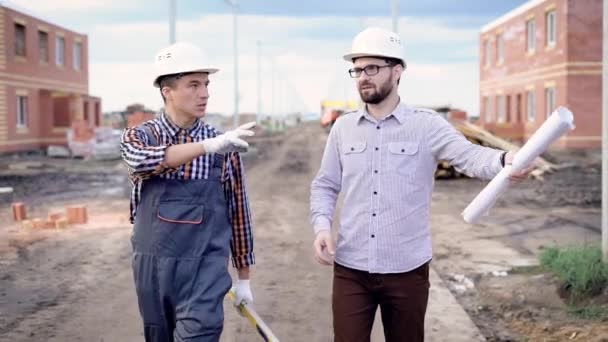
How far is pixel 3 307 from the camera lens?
8.19m

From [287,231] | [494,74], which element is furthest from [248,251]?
[494,74]

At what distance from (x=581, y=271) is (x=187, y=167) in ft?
17.1

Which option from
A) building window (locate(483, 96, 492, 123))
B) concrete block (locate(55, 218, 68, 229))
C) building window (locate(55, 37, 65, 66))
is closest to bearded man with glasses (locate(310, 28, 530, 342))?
concrete block (locate(55, 218, 68, 229))

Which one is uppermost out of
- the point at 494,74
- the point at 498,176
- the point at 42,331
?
the point at 494,74

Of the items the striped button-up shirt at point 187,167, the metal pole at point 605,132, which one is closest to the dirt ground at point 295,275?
the metal pole at point 605,132

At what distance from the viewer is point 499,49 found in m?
48.4

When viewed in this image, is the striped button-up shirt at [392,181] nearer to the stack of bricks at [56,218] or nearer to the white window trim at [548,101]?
the stack of bricks at [56,218]

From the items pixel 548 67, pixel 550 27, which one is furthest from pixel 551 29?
pixel 548 67

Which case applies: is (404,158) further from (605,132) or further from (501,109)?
(501,109)

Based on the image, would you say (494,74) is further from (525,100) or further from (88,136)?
(88,136)

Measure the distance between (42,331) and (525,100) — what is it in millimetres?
38145

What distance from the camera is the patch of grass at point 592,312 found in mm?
7230

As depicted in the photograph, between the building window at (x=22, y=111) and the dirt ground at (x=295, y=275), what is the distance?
20.6 m

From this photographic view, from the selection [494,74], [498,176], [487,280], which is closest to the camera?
[498,176]
